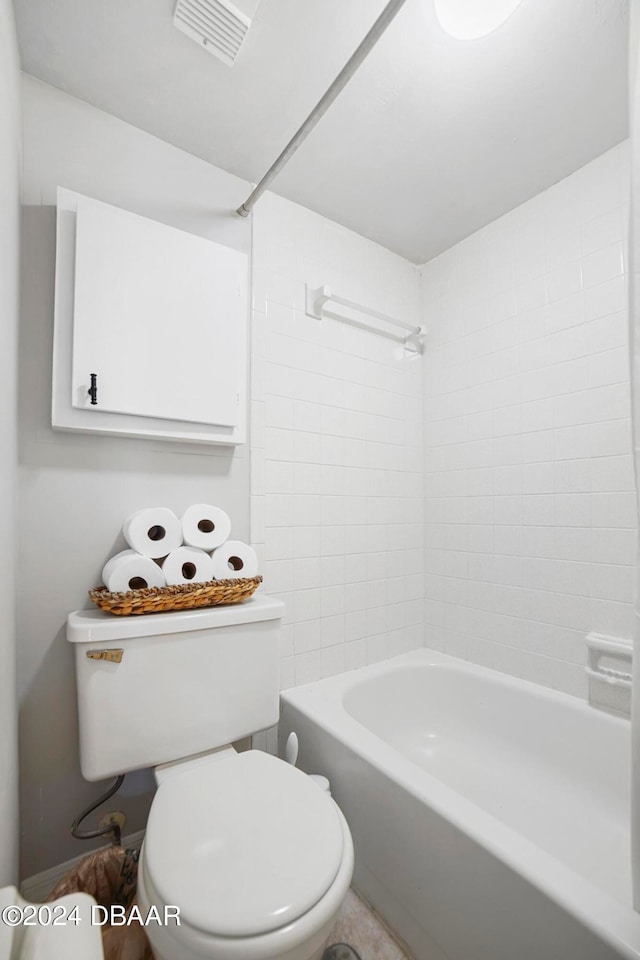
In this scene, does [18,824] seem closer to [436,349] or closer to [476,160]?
[436,349]

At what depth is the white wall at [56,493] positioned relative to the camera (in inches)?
48.9

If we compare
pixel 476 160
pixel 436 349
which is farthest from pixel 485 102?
pixel 436 349

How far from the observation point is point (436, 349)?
7.18ft

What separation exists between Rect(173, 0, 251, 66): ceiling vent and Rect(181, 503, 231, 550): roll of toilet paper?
4.17ft

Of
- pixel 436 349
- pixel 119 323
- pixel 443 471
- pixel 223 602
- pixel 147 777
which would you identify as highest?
pixel 436 349

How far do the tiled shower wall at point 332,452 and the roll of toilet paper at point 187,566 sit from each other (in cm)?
30

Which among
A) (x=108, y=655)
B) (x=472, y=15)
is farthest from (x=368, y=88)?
(x=108, y=655)

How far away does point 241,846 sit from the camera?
87 cm

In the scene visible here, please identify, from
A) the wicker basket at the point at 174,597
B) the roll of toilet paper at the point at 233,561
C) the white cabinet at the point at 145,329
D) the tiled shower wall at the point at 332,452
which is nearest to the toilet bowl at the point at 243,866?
the wicker basket at the point at 174,597

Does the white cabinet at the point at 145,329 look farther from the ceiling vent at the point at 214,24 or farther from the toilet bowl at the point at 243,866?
the toilet bowl at the point at 243,866

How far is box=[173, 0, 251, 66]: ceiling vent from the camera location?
3.57 ft

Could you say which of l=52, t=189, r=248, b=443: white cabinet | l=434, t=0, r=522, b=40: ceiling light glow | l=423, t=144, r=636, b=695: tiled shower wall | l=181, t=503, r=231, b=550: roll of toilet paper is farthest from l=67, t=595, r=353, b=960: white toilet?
l=434, t=0, r=522, b=40: ceiling light glow

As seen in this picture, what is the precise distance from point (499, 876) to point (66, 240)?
6.16 feet

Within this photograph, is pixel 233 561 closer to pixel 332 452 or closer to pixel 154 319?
pixel 332 452
